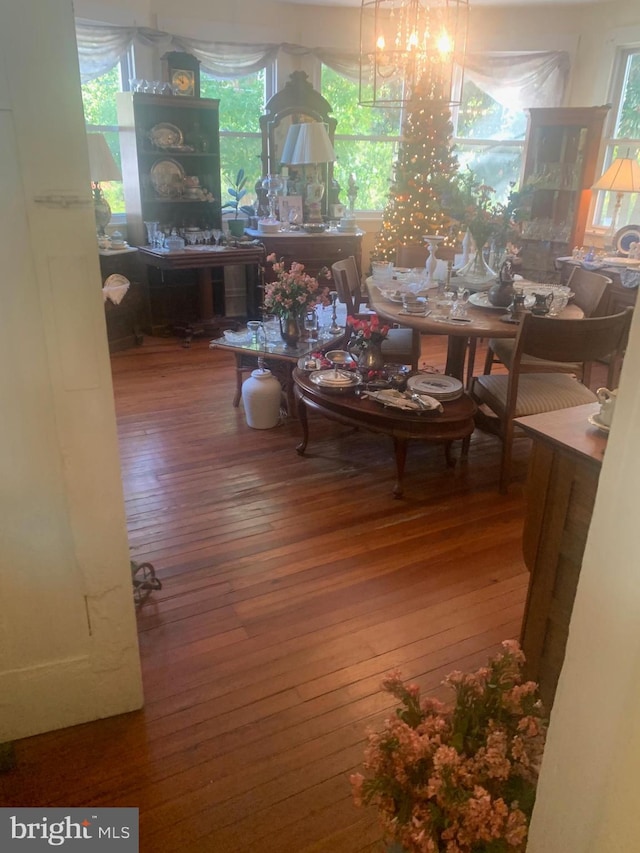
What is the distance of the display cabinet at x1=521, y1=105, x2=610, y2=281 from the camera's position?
18.2 ft

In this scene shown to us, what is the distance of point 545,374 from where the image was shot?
3.40 meters

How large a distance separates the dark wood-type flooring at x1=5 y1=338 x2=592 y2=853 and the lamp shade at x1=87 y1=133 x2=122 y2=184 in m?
2.03

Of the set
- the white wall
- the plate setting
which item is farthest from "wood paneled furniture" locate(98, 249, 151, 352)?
the plate setting

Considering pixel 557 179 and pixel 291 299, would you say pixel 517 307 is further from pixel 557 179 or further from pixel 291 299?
pixel 557 179

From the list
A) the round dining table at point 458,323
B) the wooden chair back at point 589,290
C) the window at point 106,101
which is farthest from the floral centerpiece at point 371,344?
the window at point 106,101

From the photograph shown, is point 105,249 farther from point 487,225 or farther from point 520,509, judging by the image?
point 520,509

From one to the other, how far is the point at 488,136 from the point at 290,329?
3888 mm

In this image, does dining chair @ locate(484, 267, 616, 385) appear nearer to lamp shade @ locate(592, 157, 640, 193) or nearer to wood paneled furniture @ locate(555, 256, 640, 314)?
wood paneled furniture @ locate(555, 256, 640, 314)

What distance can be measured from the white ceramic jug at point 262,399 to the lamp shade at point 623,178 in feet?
10.6

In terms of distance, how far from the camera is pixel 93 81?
5234mm

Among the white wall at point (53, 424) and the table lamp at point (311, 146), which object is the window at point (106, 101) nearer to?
the table lamp at point (311, 146)

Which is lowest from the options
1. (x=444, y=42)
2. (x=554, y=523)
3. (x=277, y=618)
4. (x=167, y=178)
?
(x=277, y=618)

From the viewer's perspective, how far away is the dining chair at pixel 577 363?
11.6 feet

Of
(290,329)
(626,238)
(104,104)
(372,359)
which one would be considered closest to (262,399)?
(290,329)
